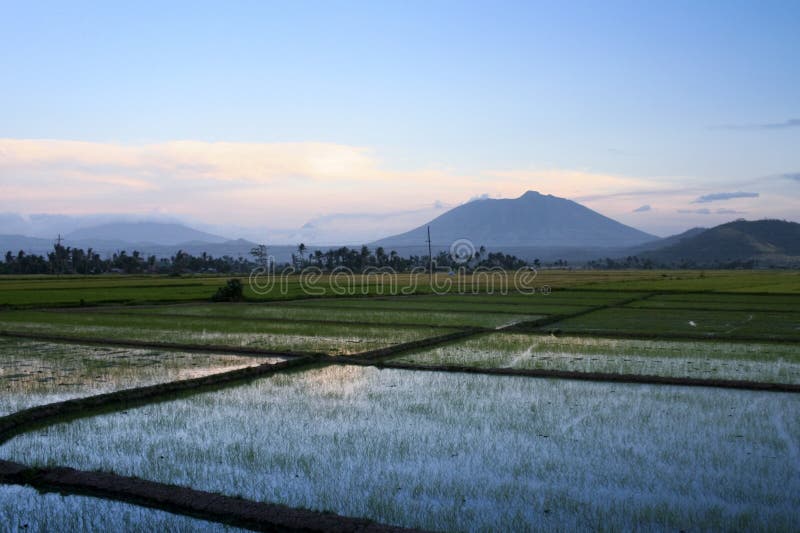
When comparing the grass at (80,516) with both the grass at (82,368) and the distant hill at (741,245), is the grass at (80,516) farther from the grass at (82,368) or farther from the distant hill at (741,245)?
the distant hill at (741,245)

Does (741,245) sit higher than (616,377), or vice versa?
(741,245)

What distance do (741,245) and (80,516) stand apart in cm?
16421

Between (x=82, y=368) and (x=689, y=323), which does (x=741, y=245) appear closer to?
(x=689, y=323)

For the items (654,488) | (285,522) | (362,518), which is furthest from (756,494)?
(285,522)

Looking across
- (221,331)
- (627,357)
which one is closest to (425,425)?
(627,357)

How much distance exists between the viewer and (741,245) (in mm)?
149500

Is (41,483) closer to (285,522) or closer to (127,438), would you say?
(127,438)

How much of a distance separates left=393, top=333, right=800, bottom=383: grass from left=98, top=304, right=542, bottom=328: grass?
156 inches

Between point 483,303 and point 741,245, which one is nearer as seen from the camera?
point 483,303

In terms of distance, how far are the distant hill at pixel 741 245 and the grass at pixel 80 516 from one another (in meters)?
148

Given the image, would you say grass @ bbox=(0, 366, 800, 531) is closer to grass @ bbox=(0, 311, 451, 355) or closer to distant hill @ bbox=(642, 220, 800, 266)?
grass @ bbox=(0, 311, 451, 355)

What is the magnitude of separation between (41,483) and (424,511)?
3249mm

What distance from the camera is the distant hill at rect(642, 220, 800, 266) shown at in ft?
472

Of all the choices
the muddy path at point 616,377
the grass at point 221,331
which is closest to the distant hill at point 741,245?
the grass at point 221,331
